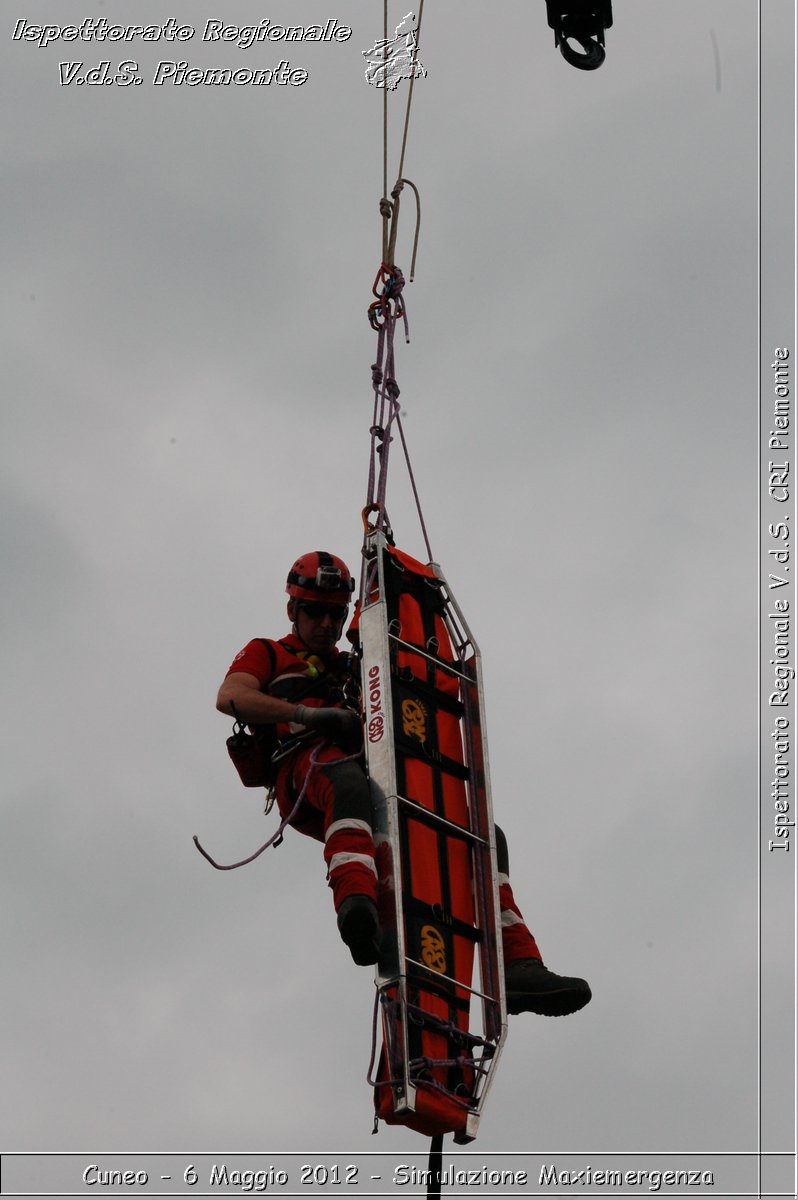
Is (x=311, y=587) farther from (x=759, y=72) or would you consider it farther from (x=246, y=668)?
(x=759, y=72)

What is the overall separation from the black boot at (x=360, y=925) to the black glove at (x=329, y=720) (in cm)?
120

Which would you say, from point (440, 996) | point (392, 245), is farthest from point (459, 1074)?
point (392, 245)

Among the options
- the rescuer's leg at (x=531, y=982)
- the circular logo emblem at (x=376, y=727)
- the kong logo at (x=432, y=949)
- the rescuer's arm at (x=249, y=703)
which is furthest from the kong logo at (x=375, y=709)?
the kong logo at (x=432, y=949)

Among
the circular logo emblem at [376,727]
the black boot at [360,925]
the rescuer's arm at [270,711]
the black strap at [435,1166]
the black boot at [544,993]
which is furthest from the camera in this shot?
the rescuer's arm at [270,711]

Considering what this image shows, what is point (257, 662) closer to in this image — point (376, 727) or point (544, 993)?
point (376, 727)

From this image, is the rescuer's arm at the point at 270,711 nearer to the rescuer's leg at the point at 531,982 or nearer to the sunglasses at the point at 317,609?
the sunglasses at the point at 317,609

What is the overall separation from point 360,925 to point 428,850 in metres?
0.87

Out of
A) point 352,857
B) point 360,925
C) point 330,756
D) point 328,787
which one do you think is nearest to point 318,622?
point 330,756

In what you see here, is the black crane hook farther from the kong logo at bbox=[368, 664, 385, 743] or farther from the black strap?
the black strap

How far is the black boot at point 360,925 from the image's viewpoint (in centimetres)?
1202

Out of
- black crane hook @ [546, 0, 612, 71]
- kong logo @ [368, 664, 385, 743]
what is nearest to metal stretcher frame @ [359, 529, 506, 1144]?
kong logo @ [368, 664, 385, 743]

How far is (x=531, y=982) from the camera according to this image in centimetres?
1286

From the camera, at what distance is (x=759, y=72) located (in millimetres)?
15062

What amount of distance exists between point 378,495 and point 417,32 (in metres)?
3.35
